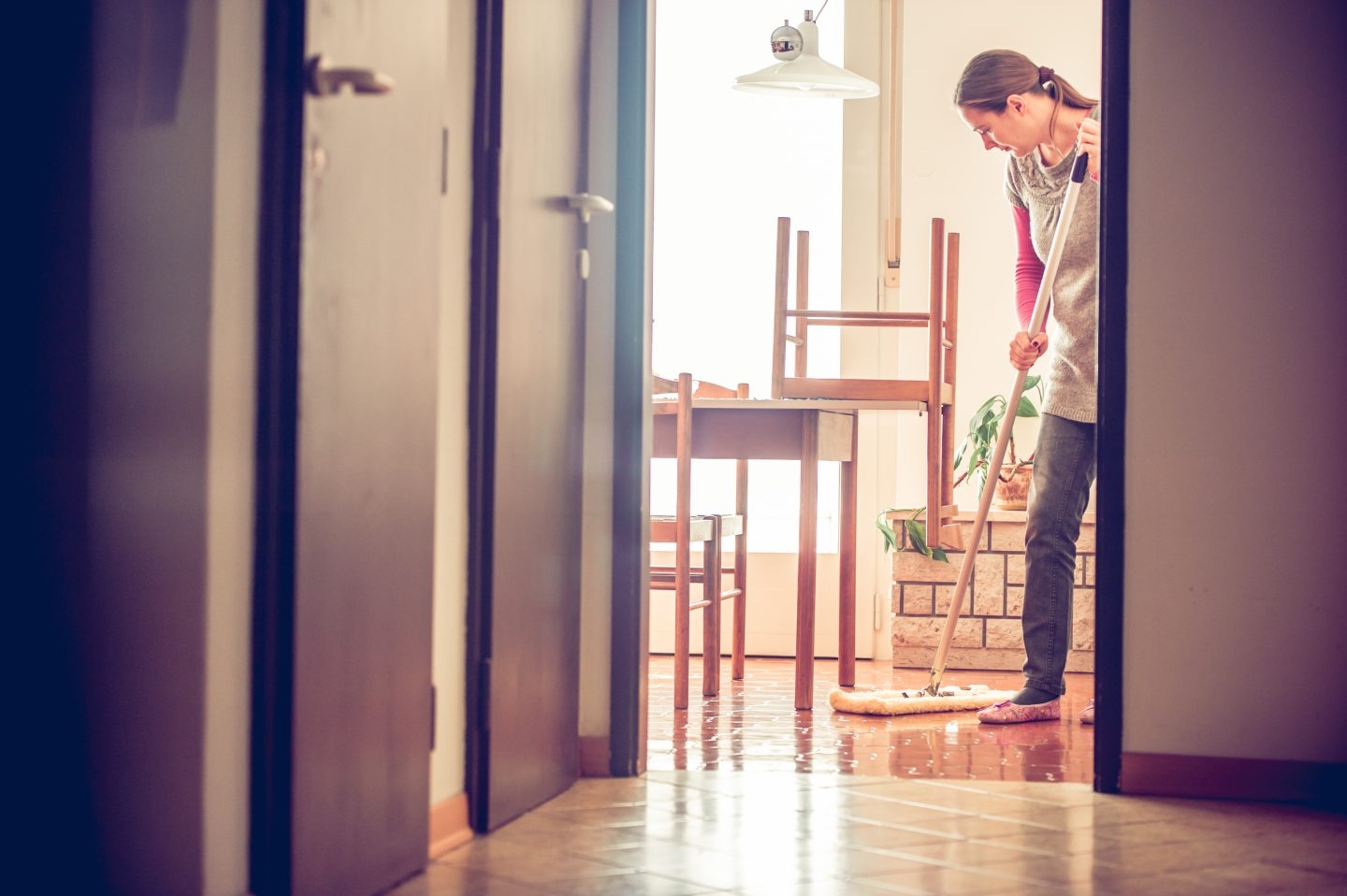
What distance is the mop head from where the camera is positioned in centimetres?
334

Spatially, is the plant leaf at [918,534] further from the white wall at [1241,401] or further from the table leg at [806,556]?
the white wall at [1241,401]

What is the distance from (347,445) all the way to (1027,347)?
6.52 ft

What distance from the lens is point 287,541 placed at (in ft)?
4.89

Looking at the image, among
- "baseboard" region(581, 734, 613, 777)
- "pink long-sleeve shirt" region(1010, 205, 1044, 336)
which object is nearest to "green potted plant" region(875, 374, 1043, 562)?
"pink long-sleeve shirt" region(1010, 205, 1044, 336)

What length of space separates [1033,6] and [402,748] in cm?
390

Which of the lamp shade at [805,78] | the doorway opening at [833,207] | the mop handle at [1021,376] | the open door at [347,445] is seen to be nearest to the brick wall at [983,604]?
the doorway opening at [833,207]

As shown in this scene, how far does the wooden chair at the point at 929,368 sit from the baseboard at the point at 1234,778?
1.45 metres

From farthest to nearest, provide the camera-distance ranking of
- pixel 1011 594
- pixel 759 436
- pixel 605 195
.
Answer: pixel 1011 594, pixel 759 436, pixel 605 195

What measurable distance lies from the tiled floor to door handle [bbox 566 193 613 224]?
40.1 inches

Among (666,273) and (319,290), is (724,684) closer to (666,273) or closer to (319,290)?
(666,273)

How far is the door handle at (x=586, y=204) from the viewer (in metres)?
2.40

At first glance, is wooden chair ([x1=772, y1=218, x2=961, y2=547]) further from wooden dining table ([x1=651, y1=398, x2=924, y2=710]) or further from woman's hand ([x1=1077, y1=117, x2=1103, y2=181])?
woman's hand ([x1=1077, y1=117, x2=1103, y2=181])

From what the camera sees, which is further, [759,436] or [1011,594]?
[1011,594]

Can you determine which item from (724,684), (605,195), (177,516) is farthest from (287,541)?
(724,684)
